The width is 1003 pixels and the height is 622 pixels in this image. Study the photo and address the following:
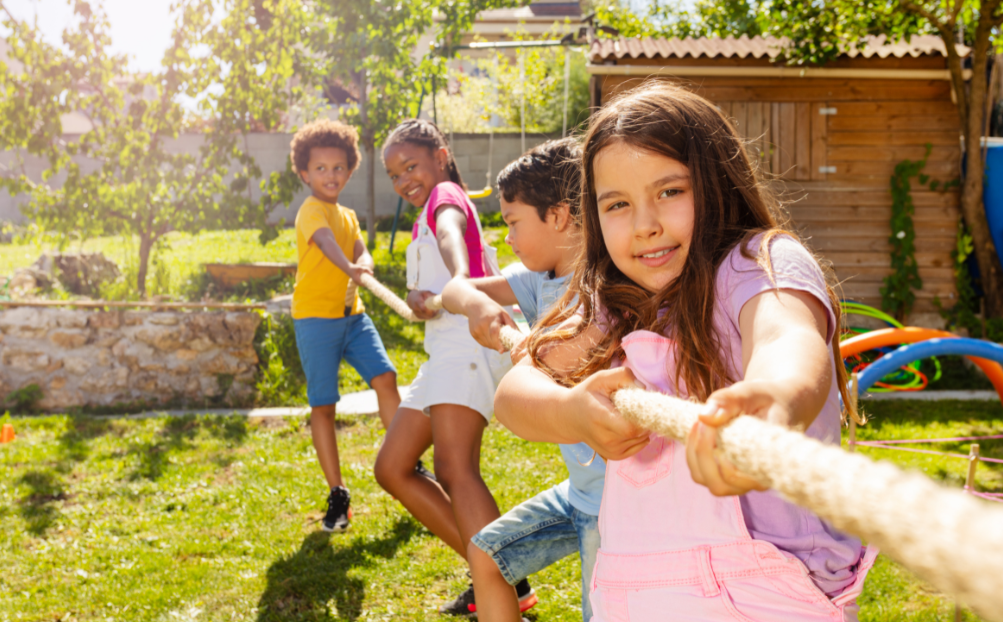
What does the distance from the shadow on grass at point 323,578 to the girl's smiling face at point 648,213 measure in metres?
2.23

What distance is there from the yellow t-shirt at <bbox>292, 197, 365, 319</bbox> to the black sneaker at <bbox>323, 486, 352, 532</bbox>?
0.91 meters

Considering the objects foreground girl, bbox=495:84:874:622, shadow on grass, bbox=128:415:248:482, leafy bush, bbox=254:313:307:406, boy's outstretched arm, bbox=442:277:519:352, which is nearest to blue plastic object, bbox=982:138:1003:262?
leafy bush, bbox=254:313:307:406

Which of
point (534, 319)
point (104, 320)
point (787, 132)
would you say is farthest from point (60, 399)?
point (787, 132)

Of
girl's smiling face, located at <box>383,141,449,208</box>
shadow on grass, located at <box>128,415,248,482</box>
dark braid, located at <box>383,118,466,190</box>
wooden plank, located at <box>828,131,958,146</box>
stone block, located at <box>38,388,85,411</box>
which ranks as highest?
wooden plank, located at <box>828,131,958,146</box>

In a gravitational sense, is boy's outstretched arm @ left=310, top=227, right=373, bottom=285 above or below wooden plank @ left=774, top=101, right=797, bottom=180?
below

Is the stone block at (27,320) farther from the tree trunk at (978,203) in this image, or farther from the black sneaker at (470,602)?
the tree trunk at (978,203)

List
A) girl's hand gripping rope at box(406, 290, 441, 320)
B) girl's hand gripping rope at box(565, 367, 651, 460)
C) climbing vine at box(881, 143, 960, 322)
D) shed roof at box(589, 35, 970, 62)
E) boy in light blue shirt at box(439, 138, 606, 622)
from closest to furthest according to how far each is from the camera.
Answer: girl's hand gripping rope at box(565, 367, 651, 460) → boy in light blue shirt at box(439, 138, 606, 622) → girl's hand gripping rope at box(406, 290, 441, 320) → shed roof at box(589, 35, 970, 62) → climbing vine at box(881, 143, 960, 322)

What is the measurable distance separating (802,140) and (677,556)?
7.25 m

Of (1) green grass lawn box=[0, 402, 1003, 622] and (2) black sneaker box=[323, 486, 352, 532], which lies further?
(2) black sneaker box=[323, 486, 352, 532]

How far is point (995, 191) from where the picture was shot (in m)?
7.09

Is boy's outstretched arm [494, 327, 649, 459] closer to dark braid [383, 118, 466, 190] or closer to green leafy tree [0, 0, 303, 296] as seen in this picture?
dark braid [383, 118, 466, 190]

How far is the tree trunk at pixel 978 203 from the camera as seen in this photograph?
685 centimetres

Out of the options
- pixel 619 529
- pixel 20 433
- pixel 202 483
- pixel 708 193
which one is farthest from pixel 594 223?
pixel 20 433

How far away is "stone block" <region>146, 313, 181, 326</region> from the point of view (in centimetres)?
611
